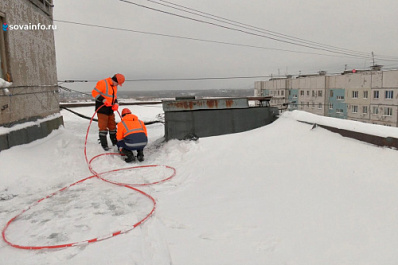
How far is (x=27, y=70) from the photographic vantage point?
6082 millimetres

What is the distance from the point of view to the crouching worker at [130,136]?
6199 mm

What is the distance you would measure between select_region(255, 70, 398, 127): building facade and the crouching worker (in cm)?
2254

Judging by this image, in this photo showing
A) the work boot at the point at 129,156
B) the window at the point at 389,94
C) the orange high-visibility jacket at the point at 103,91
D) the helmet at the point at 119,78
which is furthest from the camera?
the window at the point at 389,94

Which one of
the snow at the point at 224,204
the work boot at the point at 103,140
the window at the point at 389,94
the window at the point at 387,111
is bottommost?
the window at the point at 387,111

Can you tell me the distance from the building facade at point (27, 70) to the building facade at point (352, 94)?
2264 centimetres

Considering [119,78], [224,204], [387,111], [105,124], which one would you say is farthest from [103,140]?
[387,111]

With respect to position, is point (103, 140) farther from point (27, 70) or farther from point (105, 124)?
point (27, 70)

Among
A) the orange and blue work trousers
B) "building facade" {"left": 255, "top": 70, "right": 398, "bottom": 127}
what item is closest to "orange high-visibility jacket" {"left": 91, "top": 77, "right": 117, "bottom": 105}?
the orange and blue work trousers

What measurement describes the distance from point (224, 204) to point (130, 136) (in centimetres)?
319

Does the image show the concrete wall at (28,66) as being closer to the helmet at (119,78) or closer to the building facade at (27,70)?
the building facade at (27,70)

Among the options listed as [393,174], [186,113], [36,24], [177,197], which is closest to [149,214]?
[177,197]

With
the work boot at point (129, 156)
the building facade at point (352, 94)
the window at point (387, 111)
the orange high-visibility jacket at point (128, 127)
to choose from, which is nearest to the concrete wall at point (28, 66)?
the orange high-visibility jacket at point (128, 127)

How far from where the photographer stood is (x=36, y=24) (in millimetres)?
6660

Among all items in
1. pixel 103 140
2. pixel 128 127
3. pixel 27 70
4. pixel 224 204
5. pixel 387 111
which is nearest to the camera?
pixel 224 204
